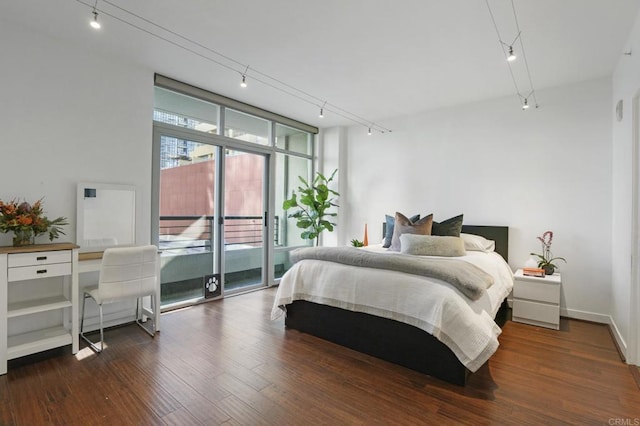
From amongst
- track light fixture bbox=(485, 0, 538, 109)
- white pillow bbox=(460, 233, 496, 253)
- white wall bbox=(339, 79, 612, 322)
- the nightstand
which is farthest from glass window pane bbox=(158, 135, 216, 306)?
the nightstand

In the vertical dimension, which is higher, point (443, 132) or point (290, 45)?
point (290, 45)

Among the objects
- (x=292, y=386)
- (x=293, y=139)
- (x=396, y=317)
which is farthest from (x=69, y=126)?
(x=396, y=317)

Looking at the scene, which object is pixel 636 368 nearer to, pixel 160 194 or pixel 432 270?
pixel 432 270

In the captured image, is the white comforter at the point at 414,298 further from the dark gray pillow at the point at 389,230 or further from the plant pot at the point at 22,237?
the plant pot at the point at 22,237

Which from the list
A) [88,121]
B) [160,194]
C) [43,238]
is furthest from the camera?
[160,194]

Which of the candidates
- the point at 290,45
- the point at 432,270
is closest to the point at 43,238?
the point at 290,45

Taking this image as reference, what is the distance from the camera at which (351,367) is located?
8.14ft

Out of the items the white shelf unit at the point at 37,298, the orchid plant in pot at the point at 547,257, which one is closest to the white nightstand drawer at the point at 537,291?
the orchid plant in pot at the point at 547,257

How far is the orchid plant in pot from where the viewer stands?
3.65m

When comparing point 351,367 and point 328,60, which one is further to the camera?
point 328,60

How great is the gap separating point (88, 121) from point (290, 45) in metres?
2.12

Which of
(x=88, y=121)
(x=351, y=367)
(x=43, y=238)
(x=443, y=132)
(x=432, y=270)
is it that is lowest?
(x=351, y=367)

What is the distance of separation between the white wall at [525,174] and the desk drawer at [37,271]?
4070 millimetres

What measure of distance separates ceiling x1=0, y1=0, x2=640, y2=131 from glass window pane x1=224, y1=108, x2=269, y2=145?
45cm
